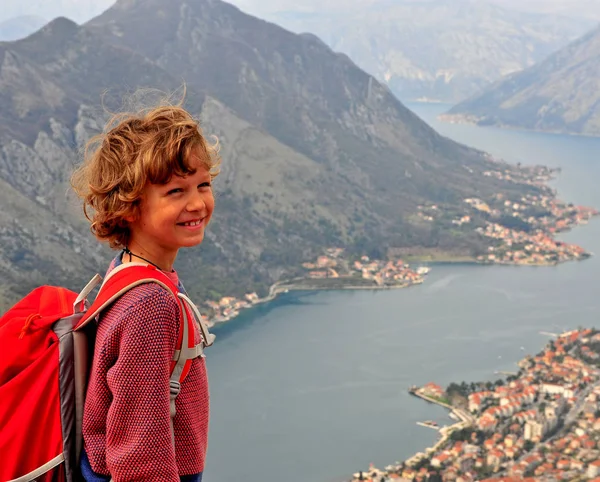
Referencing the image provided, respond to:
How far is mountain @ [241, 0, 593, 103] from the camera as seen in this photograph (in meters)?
143

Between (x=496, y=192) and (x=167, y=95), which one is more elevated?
(x=167, y=95)

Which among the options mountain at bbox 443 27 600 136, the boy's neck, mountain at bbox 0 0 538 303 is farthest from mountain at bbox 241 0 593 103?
the boy's neck

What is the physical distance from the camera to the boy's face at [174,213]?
134cm

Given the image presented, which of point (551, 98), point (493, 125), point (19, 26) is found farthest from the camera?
point (19, 26)

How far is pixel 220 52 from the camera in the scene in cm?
5781

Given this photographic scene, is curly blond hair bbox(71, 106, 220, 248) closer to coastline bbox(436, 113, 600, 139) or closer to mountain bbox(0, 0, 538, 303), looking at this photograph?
mountain bbox(0, 0, 538, 303)

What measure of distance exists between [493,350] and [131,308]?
26095 millimetres

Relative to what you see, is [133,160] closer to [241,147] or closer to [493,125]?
[241,147]

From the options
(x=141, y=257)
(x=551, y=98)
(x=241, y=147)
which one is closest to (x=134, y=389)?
(x=141, y=257)

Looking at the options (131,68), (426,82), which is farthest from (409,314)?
(426,82)

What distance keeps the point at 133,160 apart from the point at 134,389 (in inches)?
12.7

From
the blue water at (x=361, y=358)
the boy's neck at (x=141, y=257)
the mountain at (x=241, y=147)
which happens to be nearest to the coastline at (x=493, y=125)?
the mountain at (x=241, y=147)

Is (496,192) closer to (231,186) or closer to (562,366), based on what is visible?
(231,186)

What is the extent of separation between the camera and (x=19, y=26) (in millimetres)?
107438
